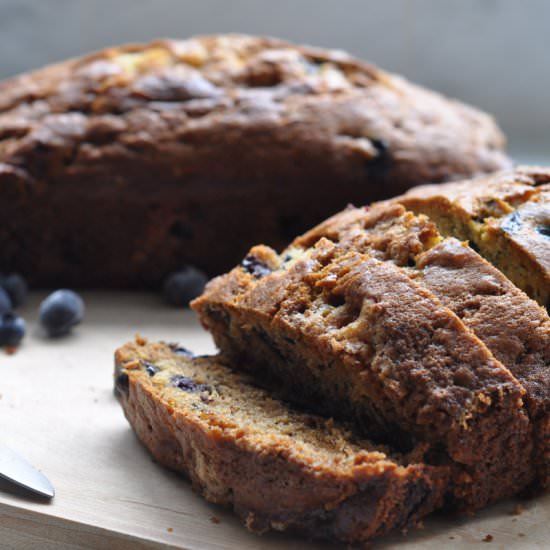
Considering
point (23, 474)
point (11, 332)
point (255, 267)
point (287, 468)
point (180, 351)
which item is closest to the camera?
point (287, 468)

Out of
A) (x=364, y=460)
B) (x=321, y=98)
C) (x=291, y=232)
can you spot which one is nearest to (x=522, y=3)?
(x=321, y=98)

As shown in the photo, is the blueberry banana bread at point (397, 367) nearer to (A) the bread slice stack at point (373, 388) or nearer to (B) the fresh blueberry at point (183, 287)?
(A) the bread slice stack at point (373, 388)

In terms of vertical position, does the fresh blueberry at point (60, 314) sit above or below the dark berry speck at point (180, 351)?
below

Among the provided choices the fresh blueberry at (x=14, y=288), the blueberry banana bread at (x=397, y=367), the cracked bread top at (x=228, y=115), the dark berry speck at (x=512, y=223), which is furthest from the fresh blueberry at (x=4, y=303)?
the dark berry speck at (x=512, y=223)

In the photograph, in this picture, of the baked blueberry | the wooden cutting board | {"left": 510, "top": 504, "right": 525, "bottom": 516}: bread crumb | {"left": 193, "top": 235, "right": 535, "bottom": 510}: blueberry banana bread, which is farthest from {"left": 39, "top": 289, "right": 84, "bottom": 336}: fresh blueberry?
{"left": 510, "top": 504, "right": 525, "bottom": 516}: bread crumb

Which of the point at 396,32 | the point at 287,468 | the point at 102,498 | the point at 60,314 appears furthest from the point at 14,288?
the point at 396,32

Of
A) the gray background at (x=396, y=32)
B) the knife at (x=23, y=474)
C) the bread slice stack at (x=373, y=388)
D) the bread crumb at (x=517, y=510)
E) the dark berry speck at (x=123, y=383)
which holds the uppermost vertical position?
the gray background at (x=396, y=32)

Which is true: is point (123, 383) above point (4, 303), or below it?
above

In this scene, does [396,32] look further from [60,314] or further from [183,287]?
[60,314]
